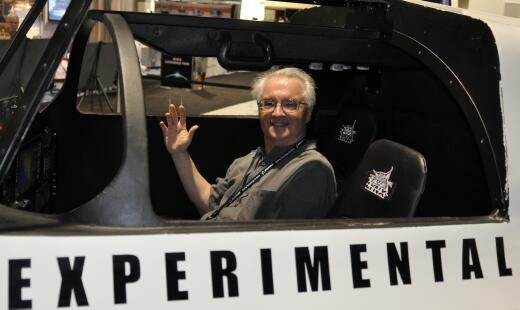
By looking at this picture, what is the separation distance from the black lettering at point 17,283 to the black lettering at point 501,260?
3.77 feet

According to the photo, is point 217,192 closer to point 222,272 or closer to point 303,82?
point 303,82

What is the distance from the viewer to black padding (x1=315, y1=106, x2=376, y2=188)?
239cm

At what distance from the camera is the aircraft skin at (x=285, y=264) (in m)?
1.32

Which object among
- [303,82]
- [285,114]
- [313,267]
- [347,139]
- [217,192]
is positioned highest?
[303,82]

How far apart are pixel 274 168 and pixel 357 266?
726 mm

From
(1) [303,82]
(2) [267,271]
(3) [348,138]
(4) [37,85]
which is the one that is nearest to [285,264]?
(2) [267,271]

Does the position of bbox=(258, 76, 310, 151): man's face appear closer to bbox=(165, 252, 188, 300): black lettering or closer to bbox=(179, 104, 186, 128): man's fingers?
bbox=(179, 104, 186, 128): man's fingers

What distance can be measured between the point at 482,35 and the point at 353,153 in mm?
811

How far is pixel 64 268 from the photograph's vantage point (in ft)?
4.34

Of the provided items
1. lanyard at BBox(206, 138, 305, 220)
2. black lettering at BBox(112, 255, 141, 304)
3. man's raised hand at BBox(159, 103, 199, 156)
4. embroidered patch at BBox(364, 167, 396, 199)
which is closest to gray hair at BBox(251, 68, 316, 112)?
lanyard at BBox(206, 138, 305, 220)

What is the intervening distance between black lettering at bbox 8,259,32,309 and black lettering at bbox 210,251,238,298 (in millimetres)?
387

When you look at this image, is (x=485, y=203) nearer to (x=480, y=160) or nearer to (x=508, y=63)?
(x=480, y=160)

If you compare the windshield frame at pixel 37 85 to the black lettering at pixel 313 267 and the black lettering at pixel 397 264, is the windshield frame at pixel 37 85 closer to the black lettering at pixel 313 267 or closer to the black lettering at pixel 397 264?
the black lettering at pixel 313 267

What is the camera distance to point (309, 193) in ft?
6.53
